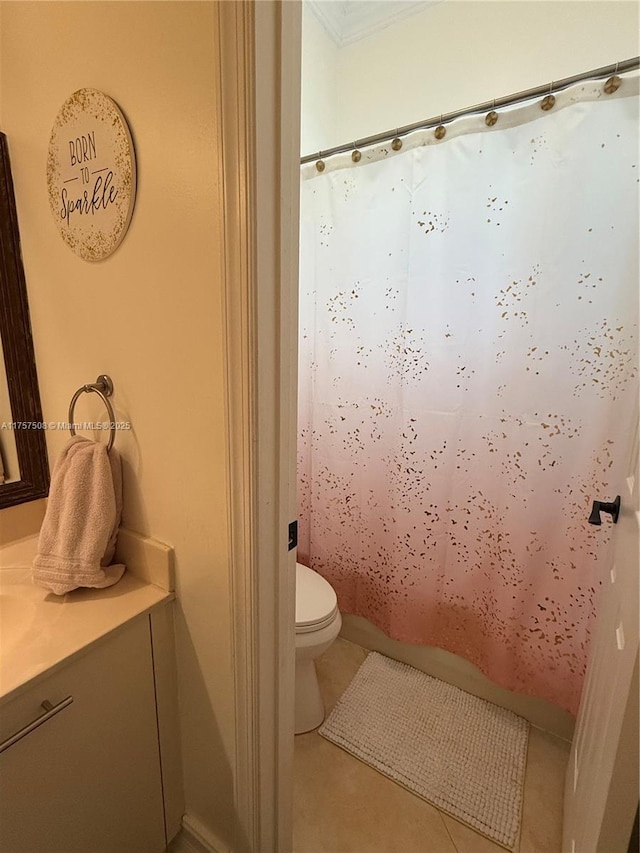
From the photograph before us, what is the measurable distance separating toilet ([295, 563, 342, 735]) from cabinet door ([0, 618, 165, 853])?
1.69ft

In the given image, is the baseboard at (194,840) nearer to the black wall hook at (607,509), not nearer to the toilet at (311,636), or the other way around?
the toilet at (311,636)

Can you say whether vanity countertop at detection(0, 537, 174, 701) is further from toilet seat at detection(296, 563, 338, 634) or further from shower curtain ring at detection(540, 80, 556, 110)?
shower curtain ring at detection(540, 80, 556, 110)

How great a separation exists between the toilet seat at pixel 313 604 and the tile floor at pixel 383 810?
1.47 feet

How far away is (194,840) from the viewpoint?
0.99 m

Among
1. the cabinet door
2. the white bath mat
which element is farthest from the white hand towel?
the white bath mat

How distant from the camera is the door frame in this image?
581mm

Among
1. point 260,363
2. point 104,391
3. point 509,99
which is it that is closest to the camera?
point 260,363

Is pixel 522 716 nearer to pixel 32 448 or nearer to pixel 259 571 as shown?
pixel 259 571

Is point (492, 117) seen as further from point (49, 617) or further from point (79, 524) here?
point (49, 617)

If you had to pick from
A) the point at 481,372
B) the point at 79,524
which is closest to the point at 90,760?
the point at 79,524

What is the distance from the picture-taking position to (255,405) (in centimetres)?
66

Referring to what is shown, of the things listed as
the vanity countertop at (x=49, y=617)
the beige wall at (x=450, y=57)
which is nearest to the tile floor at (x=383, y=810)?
the vanity countertop at (x=49, y=617)

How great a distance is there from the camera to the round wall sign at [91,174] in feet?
2.41

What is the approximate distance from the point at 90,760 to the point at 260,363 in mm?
848
